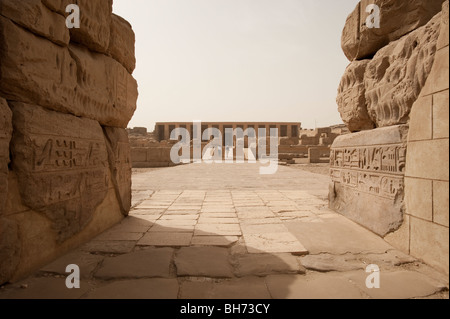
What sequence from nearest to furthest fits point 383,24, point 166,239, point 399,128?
point 399,128, point 166,239, point 383,24

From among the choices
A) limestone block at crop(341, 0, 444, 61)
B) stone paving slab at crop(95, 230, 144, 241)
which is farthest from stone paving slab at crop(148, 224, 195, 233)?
limestone block at crop(341, 0, 444, 61)

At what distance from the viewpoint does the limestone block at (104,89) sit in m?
2.63

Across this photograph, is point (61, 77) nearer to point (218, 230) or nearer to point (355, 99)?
point (218, 230)

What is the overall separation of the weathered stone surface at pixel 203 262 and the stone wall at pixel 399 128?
5.15 feet

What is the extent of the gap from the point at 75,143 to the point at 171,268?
148 centimetres

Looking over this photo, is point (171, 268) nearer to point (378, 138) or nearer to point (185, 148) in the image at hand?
point (378, 138)

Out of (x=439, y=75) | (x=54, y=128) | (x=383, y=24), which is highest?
(x=383, y=24)

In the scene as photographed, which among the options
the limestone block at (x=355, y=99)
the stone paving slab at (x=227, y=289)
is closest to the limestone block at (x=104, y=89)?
the stone paving slab at (x=227, y=289)

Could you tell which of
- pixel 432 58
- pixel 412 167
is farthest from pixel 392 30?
pixel 412 167

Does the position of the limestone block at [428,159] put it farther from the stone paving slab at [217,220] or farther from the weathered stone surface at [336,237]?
the stone paving slab at [217,220]

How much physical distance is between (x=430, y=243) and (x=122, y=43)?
3.80 meters

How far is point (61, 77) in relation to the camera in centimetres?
231

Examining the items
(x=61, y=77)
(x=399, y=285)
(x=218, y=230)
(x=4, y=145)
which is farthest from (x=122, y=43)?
(x=399, y=285)

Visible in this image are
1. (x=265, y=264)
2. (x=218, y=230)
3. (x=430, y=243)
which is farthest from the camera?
(x=218, y=230)
